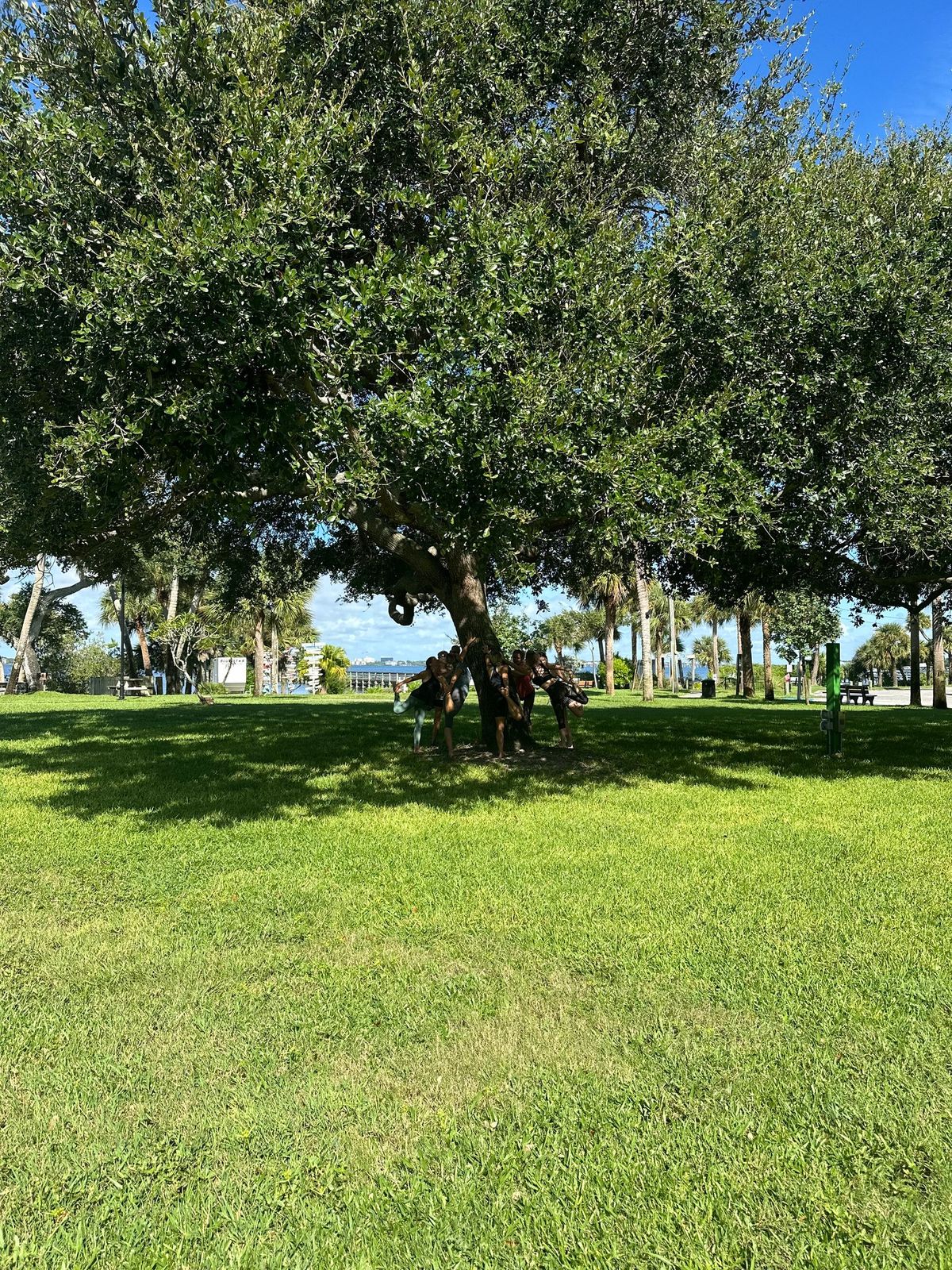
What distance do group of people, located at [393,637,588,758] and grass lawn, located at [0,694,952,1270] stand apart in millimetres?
4138

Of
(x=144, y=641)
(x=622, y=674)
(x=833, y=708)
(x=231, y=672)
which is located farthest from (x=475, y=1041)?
(x=622, y=674)

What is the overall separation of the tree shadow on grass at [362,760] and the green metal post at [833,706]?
0.27 m

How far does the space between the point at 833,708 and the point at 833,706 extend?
0.13ft

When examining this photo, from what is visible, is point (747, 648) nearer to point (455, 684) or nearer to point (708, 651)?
point (455, 684)

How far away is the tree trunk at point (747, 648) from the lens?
41469 millimetres

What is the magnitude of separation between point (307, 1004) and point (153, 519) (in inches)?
414

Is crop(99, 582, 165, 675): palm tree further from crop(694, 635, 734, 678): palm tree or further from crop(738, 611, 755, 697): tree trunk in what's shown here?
crop(694, 635, 734, 678): palm tree

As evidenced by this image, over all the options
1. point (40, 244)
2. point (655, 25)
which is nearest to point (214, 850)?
point (40, 244)

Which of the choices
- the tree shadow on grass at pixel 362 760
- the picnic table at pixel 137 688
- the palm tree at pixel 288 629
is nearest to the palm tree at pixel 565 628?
the palm tree at pixel 288 629

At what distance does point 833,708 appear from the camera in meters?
13.5

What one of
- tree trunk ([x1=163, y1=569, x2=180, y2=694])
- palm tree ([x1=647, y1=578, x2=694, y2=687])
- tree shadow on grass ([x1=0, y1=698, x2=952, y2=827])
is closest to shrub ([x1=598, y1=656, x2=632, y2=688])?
palm tree ([x1=647, y1=578, x2=694, y2=687])

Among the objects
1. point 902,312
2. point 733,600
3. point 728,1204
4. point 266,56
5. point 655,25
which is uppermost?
point 655,25

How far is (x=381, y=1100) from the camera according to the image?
339 cm

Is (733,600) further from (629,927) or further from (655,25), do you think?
(629,927)
